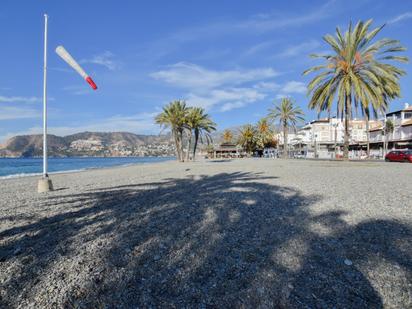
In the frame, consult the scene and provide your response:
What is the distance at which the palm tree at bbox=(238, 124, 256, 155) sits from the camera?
242ft

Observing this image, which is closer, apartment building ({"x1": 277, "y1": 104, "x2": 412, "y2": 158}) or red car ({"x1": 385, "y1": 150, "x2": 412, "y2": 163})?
red car ({"x1": 385, "y1": 150, "x2": 412, "y2": 163})

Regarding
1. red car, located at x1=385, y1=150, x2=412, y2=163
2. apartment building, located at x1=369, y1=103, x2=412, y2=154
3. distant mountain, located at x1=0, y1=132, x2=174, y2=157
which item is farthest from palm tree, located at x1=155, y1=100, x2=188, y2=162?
distant mountain, located at x1=0, y1=132, x2=174, y2=157

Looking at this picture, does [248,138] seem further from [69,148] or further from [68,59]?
[69,148]

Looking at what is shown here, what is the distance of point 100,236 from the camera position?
425cm

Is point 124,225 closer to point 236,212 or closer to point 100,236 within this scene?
point 100,236

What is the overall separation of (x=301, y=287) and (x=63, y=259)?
120 inches

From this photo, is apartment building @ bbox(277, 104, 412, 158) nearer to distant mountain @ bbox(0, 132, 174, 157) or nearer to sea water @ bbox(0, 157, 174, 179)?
sea water @ bbox(0, 157, 174, 179)

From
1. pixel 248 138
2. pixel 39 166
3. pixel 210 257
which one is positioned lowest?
pixel 39 166

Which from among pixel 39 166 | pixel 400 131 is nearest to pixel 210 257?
pixel 39 166

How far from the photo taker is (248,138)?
242 ft

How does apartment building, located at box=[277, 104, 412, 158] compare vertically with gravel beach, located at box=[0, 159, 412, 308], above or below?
above

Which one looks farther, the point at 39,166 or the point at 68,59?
the point at 39,166

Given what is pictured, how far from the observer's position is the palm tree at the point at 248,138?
7381 centimetres

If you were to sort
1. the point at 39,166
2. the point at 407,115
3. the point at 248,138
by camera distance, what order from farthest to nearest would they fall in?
the point at 248,138, the point at 407,115, the point at 39,166
